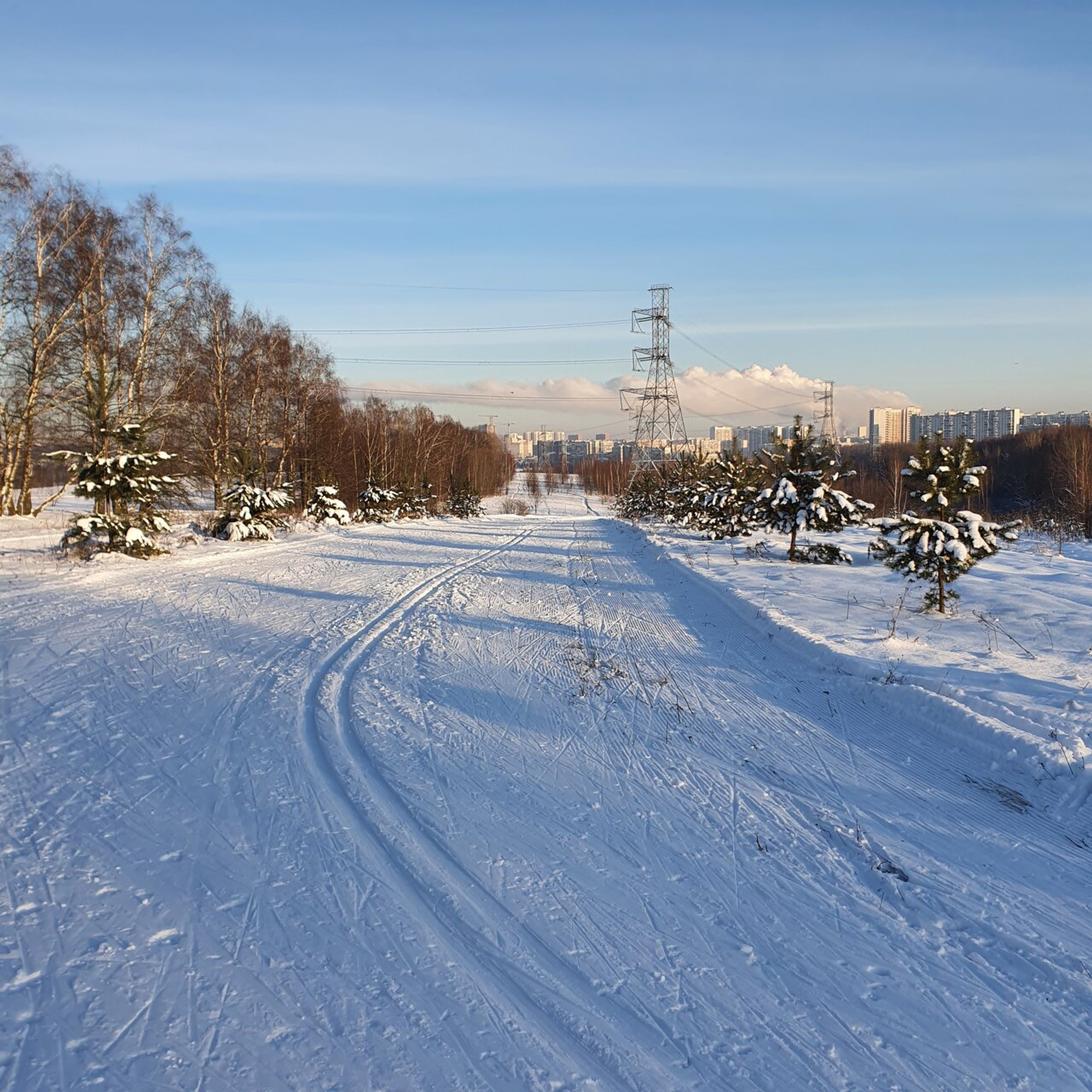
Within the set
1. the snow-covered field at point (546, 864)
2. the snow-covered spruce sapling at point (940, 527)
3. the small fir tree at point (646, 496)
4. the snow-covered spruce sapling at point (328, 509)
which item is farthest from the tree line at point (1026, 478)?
the snow-covered spruce sapling at point (328, 509)

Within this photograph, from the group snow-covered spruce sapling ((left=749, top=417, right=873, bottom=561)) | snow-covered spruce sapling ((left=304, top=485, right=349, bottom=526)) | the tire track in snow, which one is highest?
snow-covered spruce sapling ((left=749, top=417, right=873, bottom=561))

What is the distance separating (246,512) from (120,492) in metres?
6.58

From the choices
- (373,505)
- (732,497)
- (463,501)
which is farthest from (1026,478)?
(373,505)

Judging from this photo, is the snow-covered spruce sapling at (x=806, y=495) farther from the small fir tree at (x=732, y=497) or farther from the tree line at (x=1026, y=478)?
the small fir tree at (x=732, y=497)

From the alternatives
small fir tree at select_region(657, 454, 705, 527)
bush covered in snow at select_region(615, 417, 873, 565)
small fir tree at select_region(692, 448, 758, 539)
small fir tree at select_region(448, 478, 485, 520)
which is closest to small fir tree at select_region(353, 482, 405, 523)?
small fir tree at select_region(448, 478, 485, 520)

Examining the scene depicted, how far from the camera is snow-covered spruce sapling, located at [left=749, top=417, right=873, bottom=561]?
16984 millimetres

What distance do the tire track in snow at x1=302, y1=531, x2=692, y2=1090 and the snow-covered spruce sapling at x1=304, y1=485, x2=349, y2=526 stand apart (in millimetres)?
26894

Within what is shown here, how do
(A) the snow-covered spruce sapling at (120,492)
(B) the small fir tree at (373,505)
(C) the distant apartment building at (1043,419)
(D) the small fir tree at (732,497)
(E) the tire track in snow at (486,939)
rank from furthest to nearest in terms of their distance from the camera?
(C) the distant apartment building at (1043,419), (B) the small fir tree at (373,505), (D) the small fir tree at (732,497), (A) the snow-covered spruce sapling at (120,492), (E) the tire track in snow at (486,939)

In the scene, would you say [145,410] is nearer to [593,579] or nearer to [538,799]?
[593,579]

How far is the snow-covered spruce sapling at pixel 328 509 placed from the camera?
3177 cm

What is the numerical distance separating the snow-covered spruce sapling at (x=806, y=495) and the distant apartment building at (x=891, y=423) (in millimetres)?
128077

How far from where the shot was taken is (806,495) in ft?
56.4

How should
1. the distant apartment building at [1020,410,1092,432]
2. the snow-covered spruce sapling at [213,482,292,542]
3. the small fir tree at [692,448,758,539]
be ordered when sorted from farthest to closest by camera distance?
the distant apartment building at [1020,410,1092,432] → the snow-covered spruce sapling at [213,482,292,542] → the small fir tree at [692,448,758,539]

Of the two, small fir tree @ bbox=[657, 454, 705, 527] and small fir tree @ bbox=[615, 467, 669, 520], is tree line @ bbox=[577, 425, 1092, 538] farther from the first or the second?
small fir tree @ bbox=[615, 467, 669, 520]
